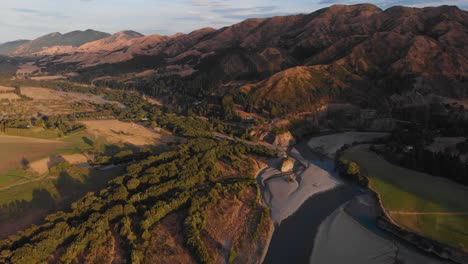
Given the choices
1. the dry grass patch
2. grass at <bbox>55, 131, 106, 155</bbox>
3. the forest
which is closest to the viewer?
the forest

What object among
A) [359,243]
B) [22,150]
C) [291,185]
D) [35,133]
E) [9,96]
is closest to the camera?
[359,243]

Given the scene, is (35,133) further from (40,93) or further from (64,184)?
(40,93)

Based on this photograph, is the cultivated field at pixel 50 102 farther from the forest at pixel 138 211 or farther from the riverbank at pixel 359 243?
the riverbank at pixel 359 243

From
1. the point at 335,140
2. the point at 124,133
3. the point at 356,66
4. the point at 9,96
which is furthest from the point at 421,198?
the point at 9,96

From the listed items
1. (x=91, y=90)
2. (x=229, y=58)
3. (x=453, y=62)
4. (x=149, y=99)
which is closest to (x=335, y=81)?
(x=453, y=62)

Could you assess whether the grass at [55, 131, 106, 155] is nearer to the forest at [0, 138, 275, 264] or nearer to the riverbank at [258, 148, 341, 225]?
the forest at [0, 138, 275, 264]

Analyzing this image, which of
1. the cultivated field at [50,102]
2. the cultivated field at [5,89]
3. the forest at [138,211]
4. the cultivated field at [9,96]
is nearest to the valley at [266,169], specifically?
the forest at [138,211]

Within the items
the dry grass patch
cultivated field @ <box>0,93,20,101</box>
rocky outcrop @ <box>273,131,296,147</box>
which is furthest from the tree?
cultivated field @ <box>0,93,20,101</box>
